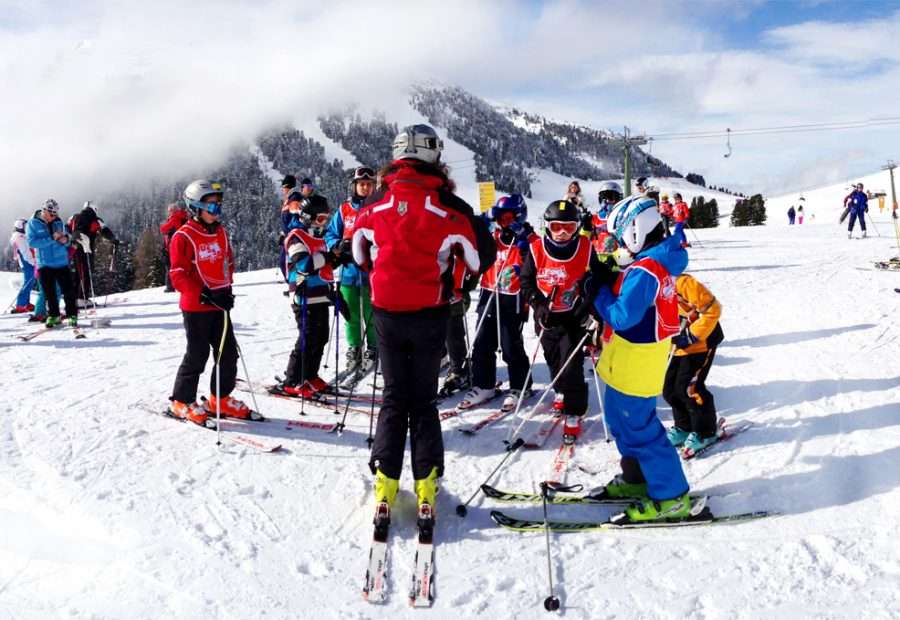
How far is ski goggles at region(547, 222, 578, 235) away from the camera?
4.59 m

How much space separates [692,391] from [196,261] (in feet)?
13.7

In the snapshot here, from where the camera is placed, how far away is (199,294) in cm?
502

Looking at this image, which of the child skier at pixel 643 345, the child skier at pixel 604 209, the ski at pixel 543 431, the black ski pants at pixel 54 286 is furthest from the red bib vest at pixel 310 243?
the black ski pants at pixel 54 286

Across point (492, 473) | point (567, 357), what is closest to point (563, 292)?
point (567, 357)

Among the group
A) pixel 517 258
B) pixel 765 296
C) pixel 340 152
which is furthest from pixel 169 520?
pixel 340 152

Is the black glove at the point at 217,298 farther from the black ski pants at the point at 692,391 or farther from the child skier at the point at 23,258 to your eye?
the child skier at the point at 23,258

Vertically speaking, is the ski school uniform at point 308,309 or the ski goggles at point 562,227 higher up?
the ski goggles at point 562,227

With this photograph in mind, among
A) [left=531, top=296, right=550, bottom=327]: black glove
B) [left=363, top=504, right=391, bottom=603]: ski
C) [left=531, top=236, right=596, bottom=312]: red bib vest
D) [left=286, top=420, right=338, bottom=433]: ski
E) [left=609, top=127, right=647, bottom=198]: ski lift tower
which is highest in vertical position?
[left=609, top=127, right=647, bottom=198]: ski lift tower

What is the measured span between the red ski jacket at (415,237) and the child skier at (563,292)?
1374 millimetres

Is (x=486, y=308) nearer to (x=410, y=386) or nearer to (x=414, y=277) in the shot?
(x=410, y=386)

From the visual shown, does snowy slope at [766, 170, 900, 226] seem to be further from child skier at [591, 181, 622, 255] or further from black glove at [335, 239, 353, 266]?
black glove at [335, 239, 353, 266]

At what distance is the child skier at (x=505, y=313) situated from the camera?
5.64 m

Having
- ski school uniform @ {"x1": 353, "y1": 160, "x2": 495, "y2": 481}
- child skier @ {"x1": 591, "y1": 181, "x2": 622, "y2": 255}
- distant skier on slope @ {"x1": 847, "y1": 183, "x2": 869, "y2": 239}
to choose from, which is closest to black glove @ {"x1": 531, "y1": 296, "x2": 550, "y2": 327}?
ski school uniform @ {"x1": 353, "y1": 160, "x2": 495, "y2": 481}

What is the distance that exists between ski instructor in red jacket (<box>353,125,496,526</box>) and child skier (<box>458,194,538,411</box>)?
2.15m
